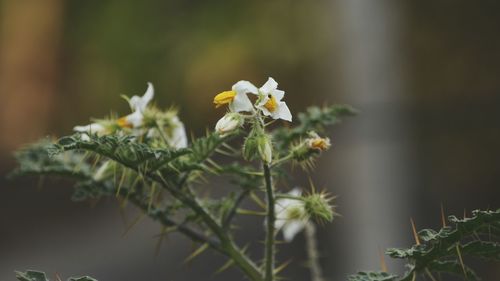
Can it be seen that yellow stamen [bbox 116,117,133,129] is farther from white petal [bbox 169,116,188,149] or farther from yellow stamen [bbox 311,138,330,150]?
yellow stamen [bbox 311,138,330,150]

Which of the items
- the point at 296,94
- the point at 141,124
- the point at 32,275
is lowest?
the point at 32,275

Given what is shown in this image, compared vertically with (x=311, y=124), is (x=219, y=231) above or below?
below

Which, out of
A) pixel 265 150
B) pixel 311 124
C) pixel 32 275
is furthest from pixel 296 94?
pixel 32 275

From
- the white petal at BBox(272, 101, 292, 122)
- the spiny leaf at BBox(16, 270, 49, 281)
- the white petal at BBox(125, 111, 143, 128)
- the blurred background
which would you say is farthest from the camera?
the blurred background

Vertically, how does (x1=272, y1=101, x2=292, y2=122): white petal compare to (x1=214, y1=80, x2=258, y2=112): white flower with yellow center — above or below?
below

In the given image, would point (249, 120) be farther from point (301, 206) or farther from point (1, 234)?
point (1, 234)

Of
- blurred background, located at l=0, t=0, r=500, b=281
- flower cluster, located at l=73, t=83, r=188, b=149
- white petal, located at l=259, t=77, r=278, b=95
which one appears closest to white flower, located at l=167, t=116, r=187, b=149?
flower cluster, located at l=73, t=83, r=188, b=149

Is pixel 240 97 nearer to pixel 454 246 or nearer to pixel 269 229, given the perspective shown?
pixel 269 229

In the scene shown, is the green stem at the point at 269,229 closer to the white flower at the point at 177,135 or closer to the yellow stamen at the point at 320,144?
the yellow stamen at the point at 320,144
